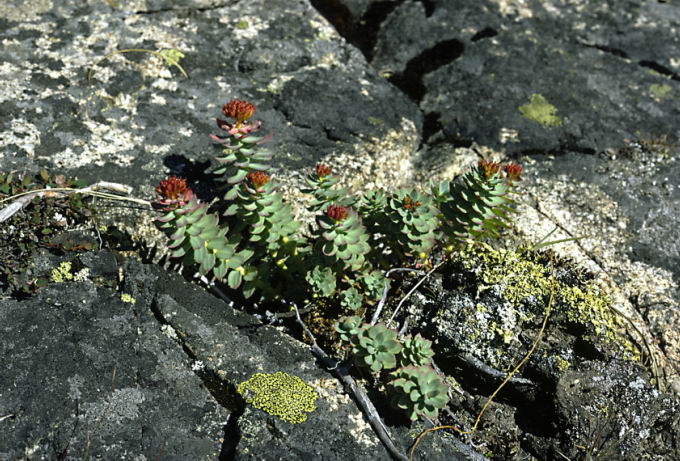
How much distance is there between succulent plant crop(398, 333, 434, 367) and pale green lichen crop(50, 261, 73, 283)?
1.60 meters

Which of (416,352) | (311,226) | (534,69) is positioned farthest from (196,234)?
(534,69)

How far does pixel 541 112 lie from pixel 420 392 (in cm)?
240

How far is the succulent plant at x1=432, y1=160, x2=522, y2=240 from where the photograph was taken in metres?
2.75

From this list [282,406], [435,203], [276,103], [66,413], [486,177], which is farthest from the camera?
[276,103]

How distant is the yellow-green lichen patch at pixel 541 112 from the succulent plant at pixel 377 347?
216 centimetres

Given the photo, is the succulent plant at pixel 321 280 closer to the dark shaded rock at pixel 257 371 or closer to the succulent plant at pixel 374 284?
the succulent plant at pixel 374 284

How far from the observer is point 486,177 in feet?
8.97

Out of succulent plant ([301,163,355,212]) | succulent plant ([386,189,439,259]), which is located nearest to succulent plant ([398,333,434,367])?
succulent plant ([386,189,439,259])

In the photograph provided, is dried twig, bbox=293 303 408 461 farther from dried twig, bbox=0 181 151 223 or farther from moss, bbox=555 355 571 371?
dried twig, bbox=0 181 151 223

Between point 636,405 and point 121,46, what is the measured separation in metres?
3.69

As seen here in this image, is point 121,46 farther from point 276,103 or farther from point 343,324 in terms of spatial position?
point 343,324

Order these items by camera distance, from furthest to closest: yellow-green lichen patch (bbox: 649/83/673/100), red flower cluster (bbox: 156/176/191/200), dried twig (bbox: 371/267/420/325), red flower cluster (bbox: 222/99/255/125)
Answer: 1. yellow-green lichen patch (bbox: 649/83/673/100)
2. dried twig (bbox: 371/267/420/325)
3. red flower cluster (bbox: 222/99/255/125)
4. red flower cluster (bbox: 156/176/191/200)

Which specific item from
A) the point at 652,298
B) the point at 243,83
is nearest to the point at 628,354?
the point at 652,298

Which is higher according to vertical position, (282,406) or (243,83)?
(243,83)
